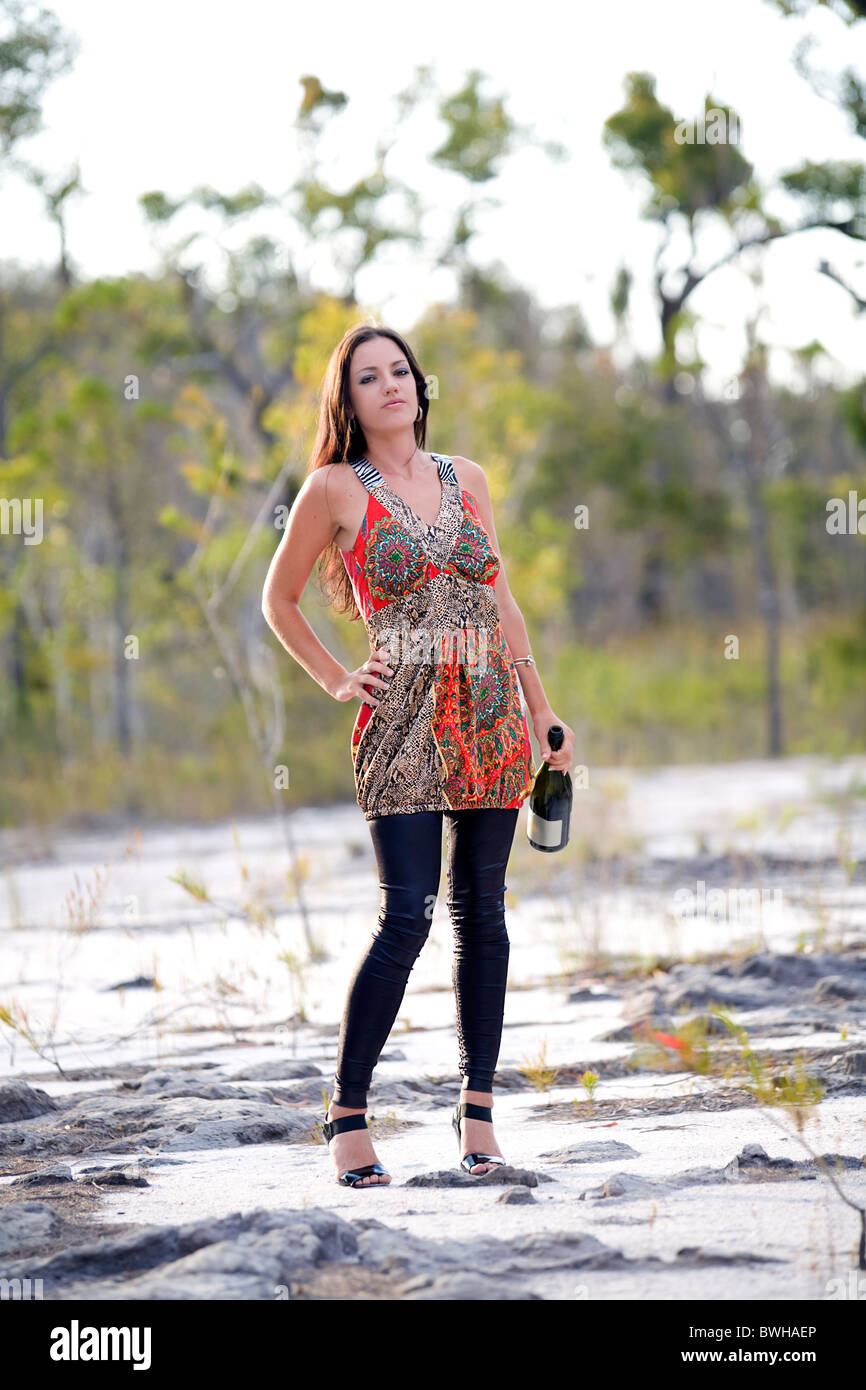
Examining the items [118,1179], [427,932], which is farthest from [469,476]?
[118,1179]

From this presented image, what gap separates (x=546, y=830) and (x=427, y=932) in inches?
20.9

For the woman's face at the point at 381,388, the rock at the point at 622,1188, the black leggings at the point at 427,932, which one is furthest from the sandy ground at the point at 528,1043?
the woman's face at the point at 381,388

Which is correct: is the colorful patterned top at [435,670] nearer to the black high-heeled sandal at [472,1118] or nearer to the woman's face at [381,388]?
the woman's face at [381,388]

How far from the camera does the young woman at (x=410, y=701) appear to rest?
3250mm

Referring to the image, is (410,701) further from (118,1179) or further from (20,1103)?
(20,1103)

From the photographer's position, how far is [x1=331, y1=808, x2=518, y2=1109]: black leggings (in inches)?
127

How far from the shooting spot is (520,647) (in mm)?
3551

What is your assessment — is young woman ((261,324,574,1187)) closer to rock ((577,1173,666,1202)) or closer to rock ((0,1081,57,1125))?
rock ((577,1173,666,1202))

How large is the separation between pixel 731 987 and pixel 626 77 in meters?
18.1

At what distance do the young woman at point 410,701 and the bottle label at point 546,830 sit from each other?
0.23 meters

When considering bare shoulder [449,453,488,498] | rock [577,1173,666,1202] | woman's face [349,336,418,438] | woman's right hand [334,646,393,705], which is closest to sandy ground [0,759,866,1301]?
rock [577,1173,666,1202]

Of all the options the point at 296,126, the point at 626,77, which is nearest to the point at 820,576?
the point at 626,77
